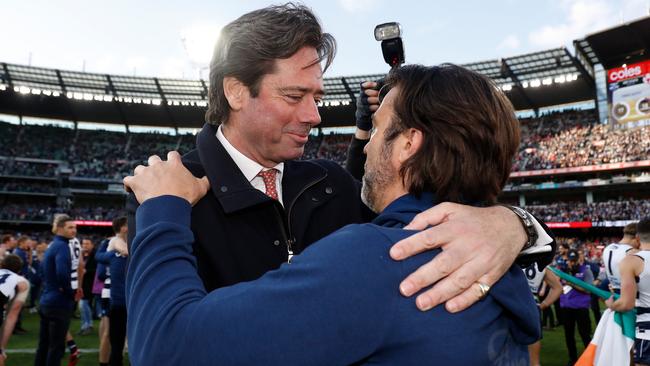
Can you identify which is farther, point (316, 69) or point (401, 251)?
point (316, 69)

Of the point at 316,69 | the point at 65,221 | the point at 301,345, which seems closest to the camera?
the point at 301,345

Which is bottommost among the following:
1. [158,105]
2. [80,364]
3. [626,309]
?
[80,364]

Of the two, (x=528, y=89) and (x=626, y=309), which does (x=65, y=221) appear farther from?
(x=528, y=89)

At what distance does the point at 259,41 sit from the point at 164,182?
2.69 ft

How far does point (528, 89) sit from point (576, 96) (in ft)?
14.7

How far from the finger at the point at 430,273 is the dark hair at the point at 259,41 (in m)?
1.20

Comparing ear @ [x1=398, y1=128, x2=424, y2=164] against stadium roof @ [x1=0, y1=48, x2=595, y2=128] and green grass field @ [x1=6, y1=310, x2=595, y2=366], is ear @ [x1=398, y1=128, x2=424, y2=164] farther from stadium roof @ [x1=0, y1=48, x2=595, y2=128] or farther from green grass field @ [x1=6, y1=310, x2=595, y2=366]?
stadium roof @ [x1=0, y1=48, x2=595, y2=128]

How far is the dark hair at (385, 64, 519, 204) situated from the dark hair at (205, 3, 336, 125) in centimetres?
70

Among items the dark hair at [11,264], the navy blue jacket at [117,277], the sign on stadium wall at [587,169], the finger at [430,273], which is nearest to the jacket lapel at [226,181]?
the finger at [430,273]

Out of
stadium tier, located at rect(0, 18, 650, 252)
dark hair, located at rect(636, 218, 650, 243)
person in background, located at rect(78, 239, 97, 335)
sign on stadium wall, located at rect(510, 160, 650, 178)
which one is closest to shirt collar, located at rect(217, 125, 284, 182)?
dark hair, located at rect(636, 218, 650, 243)

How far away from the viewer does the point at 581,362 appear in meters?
5.90

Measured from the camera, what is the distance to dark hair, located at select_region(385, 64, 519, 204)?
147 cm

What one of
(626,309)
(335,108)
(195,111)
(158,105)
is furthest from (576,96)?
(626,309)

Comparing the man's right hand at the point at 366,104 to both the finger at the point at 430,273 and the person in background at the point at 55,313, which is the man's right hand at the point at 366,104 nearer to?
the finger at the point at 430,273
